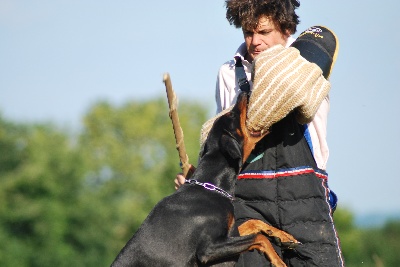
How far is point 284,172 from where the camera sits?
542cm

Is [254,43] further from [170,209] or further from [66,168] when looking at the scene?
[66,168]

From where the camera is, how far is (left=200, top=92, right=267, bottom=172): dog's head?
571cm

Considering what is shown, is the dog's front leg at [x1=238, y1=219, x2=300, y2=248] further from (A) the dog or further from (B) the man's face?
(B) the man's face

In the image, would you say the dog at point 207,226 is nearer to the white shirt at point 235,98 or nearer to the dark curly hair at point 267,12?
the white shirt at point 235,98

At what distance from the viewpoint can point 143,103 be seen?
58562 millimetres

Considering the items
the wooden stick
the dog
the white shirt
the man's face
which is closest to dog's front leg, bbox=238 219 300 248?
the dog

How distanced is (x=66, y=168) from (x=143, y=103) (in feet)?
78.1

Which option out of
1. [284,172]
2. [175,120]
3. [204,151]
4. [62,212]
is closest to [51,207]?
[62,212]

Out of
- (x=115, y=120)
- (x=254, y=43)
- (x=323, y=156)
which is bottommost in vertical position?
(x=115, y=120)

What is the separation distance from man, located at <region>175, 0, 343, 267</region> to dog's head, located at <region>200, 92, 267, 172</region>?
0.08m

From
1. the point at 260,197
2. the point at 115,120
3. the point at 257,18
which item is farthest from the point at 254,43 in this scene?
the point at 115,120

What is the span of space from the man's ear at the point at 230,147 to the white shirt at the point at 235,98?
0.24 m

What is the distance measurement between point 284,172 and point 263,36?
0.95 m

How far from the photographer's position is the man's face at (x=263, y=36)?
569 centimetres
